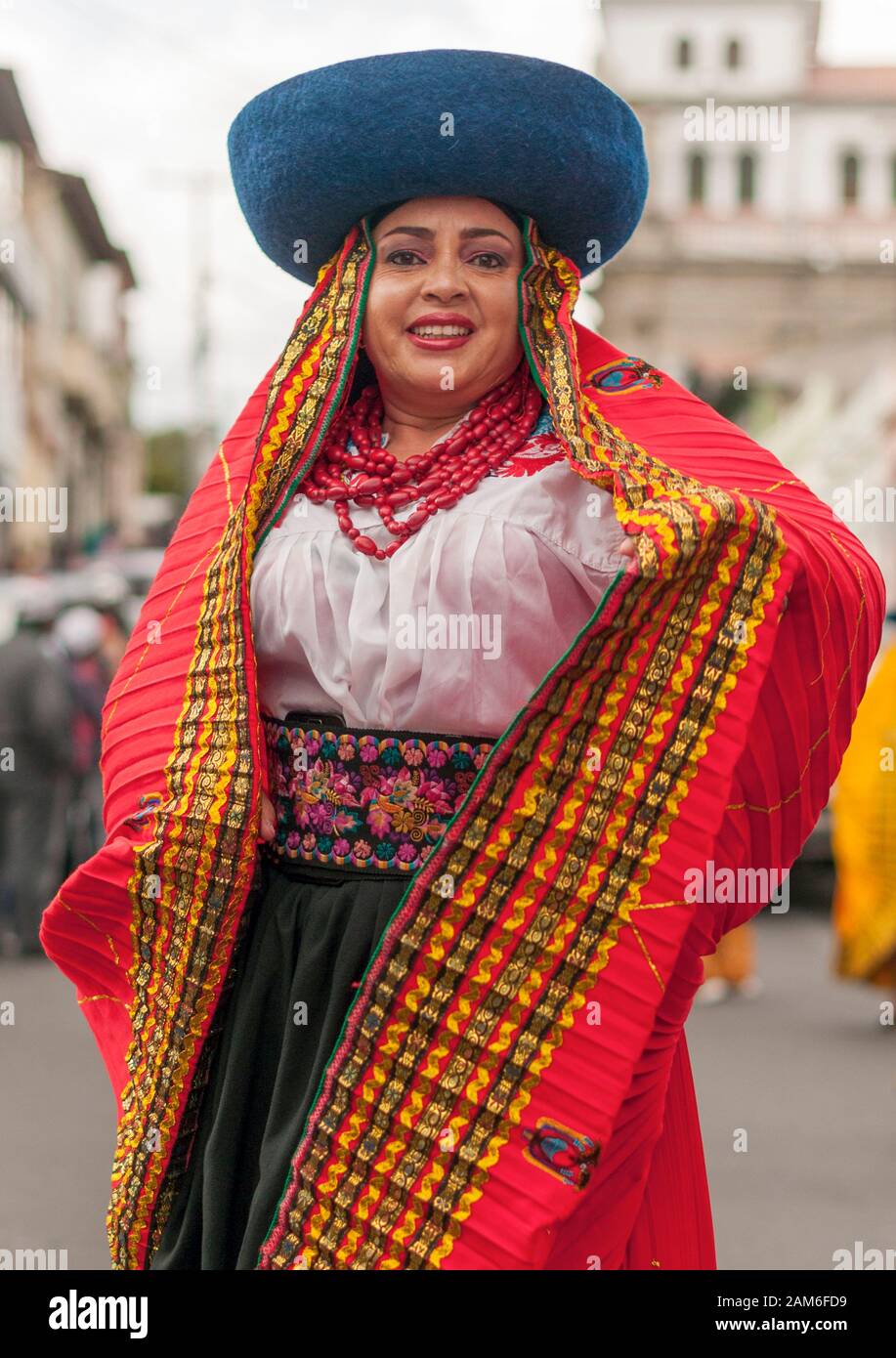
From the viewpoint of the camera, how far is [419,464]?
113 inches

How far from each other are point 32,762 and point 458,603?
743cm

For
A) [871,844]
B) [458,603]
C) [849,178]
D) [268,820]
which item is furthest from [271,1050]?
[849,178]

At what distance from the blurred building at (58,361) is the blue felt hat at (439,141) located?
20063 mm

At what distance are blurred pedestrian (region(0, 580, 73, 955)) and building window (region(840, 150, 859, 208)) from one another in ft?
165

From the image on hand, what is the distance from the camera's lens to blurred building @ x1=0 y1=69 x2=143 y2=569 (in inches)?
1389

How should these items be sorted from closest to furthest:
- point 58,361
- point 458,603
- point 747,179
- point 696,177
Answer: point 458,603 → point 58,361 → point 747,179 → point 696,177

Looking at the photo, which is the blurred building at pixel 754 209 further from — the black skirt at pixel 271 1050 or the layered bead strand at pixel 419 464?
the black skirt at pixel 271 1050

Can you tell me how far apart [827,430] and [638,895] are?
22795 millimetres

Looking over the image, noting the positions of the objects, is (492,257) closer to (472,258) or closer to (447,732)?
(472,258)

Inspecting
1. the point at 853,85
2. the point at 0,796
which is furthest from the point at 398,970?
the point at 853,85

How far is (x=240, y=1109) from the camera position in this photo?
8.98 ft

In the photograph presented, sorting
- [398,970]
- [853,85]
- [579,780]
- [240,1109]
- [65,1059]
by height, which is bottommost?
[65,1059]
